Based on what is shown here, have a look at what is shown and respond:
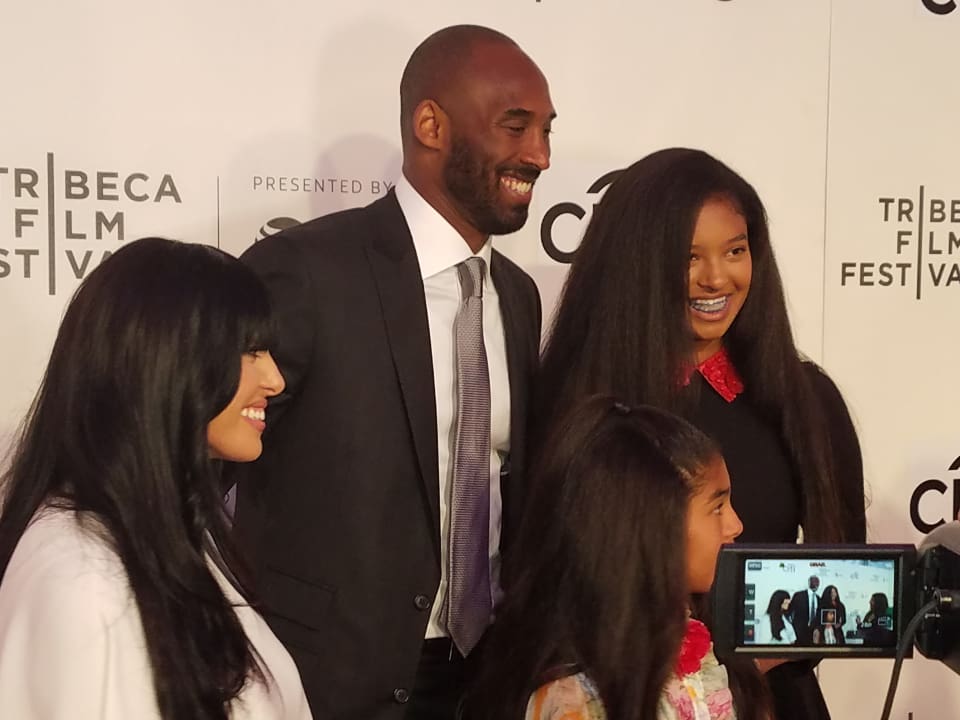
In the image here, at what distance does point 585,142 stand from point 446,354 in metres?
0.79

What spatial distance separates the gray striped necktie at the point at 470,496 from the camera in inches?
68.4

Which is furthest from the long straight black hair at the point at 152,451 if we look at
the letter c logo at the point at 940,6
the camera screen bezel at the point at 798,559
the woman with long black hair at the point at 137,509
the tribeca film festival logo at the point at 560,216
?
the letter c logo at the point at 940,6

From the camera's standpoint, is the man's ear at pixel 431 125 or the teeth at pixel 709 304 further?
the man's ear at pixel 431 125

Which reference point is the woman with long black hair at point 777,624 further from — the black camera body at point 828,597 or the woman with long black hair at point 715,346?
the woman with long black hair at point 715,346

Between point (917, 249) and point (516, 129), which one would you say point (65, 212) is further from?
point (917, 249)

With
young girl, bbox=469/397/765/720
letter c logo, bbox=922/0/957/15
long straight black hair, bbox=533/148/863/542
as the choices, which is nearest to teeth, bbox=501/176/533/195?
long straight black hair, bbox=533/148/863/542

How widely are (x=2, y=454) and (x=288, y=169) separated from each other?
2.22 ft

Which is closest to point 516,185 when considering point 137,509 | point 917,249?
point 137,509

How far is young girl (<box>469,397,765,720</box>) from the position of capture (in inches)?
53.9

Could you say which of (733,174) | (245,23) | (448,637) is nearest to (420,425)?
(448,637)

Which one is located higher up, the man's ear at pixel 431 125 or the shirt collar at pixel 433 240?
the man's ear at pixel 431 125

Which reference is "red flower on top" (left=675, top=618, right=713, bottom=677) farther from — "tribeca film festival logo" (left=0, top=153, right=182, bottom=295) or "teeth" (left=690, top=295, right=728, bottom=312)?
"tribeca film festival logo" (left=0, top=153, right=182, bottom=295)

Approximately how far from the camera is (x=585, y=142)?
240cm

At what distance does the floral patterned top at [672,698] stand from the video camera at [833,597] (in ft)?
0.51
